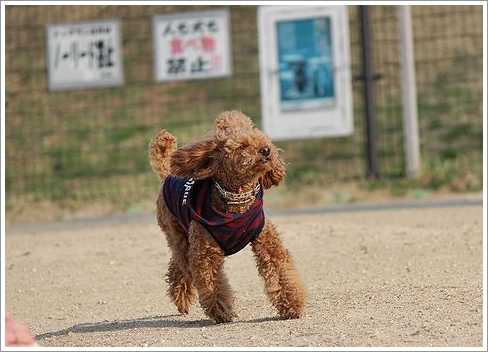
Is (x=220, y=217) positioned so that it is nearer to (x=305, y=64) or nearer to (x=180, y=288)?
(x=180, y=288)

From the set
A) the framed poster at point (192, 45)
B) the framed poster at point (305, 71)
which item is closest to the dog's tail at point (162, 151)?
the framed poster at point (305, 71)

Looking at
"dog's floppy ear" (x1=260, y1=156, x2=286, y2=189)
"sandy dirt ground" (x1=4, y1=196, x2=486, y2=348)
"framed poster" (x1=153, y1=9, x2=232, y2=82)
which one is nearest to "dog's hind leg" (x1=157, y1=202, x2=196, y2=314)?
"sandy dirt ground" (x1=4, y1=196, x2=486, y2=348)

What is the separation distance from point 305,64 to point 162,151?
6.04 metres

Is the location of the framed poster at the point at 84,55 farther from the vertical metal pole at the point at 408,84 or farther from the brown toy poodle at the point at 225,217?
the brown toy poodle at the point at 225,217

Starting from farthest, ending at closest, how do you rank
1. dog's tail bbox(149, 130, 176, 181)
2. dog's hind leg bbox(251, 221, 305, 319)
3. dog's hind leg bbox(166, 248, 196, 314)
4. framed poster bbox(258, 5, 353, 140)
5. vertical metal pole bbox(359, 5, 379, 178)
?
vertical metal pole bbox(359, 5, 379, 178) < framed poster bbox(258, 5, 353, 140) < dog's tail bbox(149, 130, 176, 181) < dog's hind leg bbox(166, 248, 196, 314) < dog's hind leg bbox(251, 221, 305, 319)

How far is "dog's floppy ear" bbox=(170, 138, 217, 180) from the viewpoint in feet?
19.1

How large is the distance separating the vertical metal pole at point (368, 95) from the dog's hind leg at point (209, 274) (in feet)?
22.9

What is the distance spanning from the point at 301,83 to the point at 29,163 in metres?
3.97

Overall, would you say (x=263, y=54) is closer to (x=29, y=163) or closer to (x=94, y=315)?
(x=29, y=163)

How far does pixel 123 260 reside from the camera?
28.7 ft

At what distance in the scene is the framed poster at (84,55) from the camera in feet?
42.4

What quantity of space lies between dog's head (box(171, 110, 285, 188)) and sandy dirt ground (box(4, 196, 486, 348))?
2.48 ft

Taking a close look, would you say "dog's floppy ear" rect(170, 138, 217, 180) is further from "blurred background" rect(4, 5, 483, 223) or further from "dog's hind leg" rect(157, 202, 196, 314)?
"blurred background" rect(4, 5, 483, 223)

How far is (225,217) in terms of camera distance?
5.77 m
